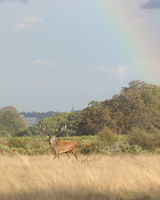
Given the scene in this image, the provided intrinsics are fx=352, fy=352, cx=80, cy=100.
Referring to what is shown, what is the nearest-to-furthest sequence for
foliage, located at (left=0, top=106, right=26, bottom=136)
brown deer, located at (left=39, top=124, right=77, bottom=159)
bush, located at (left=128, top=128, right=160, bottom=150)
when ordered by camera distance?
brown deer, located at (left=39, top=124, right=77, bottom=159)
bush, located at (left=128, top=128, right=160, bottom=150)
foliage, located at (left=0, top=106, right=26, bottom=136)

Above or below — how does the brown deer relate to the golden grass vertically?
above

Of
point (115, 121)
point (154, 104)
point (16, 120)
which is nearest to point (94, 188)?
point (115, 121)

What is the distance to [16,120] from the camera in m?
87.4

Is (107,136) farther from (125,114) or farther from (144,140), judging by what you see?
(125,114)

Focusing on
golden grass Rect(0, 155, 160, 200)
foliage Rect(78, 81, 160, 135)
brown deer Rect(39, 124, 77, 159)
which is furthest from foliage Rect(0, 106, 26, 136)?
golden grass Rect(0, 155, 160, 200)

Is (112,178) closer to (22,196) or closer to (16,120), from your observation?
(22,196)

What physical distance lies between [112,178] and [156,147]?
39.9 ft

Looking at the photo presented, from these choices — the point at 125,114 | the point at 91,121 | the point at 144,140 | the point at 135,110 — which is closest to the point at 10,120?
the point at 91,121

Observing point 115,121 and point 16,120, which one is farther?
point 16,120

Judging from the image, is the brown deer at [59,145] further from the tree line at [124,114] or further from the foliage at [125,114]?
the foliage at [125,114]

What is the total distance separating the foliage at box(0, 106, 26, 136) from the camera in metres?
86.4

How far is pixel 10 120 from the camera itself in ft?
285

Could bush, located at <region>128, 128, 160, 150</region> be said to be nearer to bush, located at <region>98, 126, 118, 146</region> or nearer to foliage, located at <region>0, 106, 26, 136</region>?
bush, located at <region>98, 126, 118, 146</region>


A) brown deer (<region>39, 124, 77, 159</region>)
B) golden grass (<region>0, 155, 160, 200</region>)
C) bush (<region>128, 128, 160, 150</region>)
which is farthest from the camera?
bush (<region>128, 128, 160, 150</region>)
